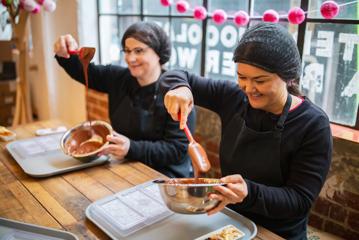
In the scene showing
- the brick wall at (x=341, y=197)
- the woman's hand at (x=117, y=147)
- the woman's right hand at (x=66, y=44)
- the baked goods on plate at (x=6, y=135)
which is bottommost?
the brick wall at (x=341, y=197)

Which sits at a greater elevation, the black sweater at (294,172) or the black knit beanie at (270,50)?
the black knit beanie at (270,50)

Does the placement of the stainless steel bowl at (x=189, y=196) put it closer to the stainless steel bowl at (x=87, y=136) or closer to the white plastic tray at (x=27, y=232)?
the white plastic tray at (x=27, y=232)

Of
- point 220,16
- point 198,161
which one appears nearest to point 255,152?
point 198,161

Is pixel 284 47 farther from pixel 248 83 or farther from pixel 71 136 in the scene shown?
pixel 71 136

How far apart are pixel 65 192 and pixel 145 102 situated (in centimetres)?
62

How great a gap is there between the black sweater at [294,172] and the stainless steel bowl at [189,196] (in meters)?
0.14

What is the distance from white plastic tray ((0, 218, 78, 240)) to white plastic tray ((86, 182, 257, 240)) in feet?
0.33

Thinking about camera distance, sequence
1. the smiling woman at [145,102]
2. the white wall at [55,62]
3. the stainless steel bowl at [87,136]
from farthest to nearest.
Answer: the white wall at [55,62]
the smiling woman at [145,102]
the stainless steel bowl at [87,136]

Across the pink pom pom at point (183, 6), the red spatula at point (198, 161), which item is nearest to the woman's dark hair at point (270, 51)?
the red spatula at point (198, 161)

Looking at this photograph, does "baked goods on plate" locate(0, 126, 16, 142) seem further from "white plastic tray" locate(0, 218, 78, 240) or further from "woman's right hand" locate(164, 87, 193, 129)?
"woman's right hand" locate(164, 87, 193, 129)

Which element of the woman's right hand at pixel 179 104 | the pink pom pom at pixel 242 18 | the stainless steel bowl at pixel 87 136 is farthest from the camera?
the pink pom pom at pixel 242 18

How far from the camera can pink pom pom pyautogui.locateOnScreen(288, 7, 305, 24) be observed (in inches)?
63.0

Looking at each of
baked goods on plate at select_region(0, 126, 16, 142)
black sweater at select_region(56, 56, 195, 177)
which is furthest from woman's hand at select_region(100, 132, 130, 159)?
baked goods on plate at select_region(0, 126, 16, 142)

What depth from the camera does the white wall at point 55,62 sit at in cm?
297
